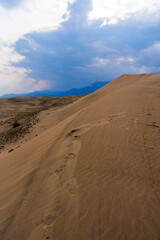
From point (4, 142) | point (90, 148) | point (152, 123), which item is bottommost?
point (4, 142)

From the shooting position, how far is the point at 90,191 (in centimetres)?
309

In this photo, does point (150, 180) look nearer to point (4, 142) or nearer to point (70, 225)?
point (70, 225)

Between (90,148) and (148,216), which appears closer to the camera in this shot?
(148,216)

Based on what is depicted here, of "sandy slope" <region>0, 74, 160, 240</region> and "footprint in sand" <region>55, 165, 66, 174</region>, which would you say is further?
"footprint in sand" <region>55, 165, 66, 174</region>

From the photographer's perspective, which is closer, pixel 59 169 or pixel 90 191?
pixel 90 191

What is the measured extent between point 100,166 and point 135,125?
2.71 metres

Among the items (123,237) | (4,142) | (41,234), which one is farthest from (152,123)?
(4,142)

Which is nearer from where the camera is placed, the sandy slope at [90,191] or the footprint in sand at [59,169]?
the sandy slope at [90,191]

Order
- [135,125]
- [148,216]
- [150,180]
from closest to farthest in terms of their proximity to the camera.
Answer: [148,216], [150,180], [135,125]

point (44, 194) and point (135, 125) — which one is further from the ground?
point (135, 125)

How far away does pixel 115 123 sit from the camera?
19.2 ft

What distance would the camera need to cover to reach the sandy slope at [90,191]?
8.04 ft

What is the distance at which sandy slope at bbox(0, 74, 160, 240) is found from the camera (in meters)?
2.45

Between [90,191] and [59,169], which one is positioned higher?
[59,169]
